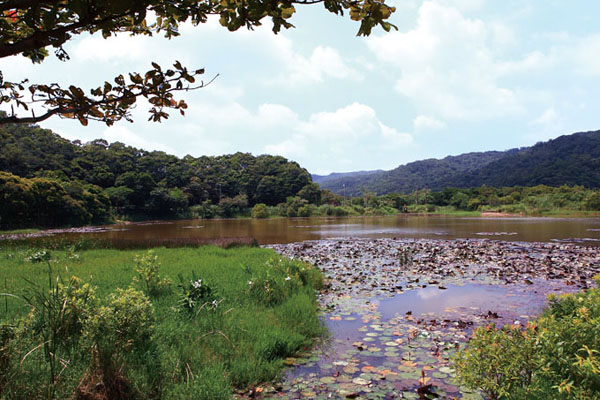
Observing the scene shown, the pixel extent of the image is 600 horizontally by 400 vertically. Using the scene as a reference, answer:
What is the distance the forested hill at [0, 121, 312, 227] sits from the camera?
1677 inches

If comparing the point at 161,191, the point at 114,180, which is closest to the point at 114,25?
the point at 161,191

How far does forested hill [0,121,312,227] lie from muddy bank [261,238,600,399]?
42.2 meters

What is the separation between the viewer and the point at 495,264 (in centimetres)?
1361

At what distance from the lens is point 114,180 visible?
74.9 metres

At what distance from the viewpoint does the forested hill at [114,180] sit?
4259 cm

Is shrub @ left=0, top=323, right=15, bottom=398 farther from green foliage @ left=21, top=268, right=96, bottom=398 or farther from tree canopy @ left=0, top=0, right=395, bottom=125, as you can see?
tree canopy @ left=0, top=0, right=395, bottom=125

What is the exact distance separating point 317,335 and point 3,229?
45461 millimetres

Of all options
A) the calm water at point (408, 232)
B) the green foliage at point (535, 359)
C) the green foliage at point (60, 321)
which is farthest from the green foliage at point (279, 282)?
the calm water at point (408, 232)

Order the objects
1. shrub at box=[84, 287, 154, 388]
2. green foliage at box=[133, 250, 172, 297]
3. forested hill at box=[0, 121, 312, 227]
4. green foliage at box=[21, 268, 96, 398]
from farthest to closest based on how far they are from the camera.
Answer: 1. forested hill at box=[0, 121, 312, 227]
2. green foliage at box=[133, 250, 172, 297]
3. green foliage at box=[21, 268, 96, 398]
4. shrub at box=[84, 287, 154, 388]

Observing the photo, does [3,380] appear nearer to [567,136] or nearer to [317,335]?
[317,335]

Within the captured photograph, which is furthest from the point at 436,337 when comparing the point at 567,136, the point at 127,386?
the point at 567,136

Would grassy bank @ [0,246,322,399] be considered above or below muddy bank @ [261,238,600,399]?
above

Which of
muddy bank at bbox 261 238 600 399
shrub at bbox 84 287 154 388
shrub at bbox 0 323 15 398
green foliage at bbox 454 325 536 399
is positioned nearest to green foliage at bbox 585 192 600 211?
muddy bank at bbox 261 238 600 399

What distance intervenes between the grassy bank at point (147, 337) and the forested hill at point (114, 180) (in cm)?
4255
